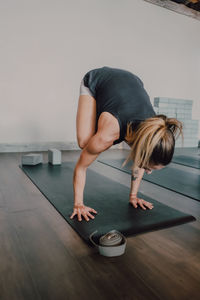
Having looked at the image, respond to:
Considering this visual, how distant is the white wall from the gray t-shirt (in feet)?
8.10

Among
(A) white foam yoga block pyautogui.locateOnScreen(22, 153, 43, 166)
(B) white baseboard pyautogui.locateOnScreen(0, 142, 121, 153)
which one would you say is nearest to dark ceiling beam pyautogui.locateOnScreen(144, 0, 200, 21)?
(B) white baseboard pyautogui.locateOnScreen(0, 142, 121, 153)

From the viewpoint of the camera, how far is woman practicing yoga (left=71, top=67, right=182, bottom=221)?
1113mm

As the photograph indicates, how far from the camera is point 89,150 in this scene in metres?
1.33

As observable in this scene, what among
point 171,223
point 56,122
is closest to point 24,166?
point 56,122

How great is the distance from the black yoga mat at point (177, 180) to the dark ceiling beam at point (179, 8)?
139 inches

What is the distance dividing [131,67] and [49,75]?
62.4 inches

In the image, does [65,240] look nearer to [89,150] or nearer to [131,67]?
[89,150]

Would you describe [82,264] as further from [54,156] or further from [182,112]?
[182,112]

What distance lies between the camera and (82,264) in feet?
3.44

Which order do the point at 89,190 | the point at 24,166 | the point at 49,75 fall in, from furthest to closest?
1. the point at 49,75
2. the point at 24,166
3. the point at 89,190

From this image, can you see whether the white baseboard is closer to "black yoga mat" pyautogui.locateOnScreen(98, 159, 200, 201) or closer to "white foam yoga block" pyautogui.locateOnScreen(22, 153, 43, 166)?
"white foam yoga block" pyautogui.locateOnScreen(22, 153, 43, 166)

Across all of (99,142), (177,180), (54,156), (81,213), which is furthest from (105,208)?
(54,156)

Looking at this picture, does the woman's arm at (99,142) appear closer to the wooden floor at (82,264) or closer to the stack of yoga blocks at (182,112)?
the wooden floor at (82,264)

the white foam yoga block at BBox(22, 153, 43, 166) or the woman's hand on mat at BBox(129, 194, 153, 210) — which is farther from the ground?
the white foam yoga block at BBox(22, 153, 43, 166)
